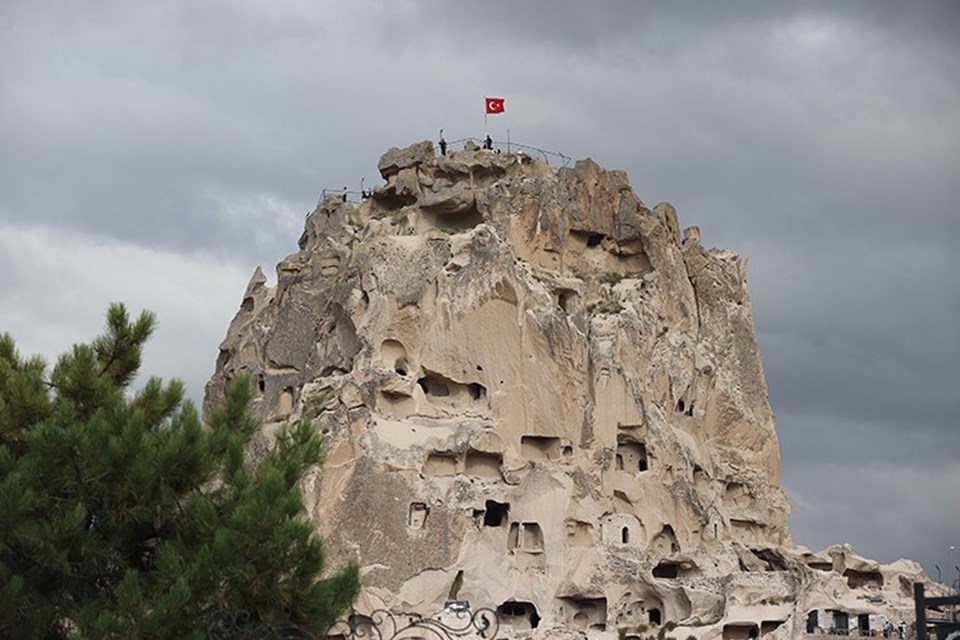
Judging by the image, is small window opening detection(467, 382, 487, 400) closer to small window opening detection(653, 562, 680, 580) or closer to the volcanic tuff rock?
the volcanic tuff rock

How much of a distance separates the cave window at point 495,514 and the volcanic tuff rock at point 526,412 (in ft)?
0.27

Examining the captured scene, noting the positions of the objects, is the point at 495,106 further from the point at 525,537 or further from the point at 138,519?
the point at 138,519

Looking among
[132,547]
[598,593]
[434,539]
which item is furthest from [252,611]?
[598,593]

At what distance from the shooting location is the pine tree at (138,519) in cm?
1719

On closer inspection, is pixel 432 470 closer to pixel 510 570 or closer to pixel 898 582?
pixel 510 570

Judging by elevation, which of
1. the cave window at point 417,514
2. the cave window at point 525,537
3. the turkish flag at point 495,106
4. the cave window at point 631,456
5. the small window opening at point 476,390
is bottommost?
the cave window at point 525,537

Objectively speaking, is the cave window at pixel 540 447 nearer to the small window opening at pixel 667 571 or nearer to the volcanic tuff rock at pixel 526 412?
the volcanic tuff rock at pixel 526 412

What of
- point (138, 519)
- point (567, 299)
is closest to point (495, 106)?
point (567, 299)

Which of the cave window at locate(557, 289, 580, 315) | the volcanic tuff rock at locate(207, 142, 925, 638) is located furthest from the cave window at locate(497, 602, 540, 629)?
the cave window at locate(557, 289, 580, 315)

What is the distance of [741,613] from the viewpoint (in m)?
43.0

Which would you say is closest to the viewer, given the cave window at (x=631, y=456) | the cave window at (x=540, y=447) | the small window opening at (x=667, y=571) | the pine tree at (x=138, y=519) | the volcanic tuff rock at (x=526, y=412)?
the pine tree at (x=138, y=519)

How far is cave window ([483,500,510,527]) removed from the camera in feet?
Answer: 140

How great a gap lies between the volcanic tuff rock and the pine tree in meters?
19.7

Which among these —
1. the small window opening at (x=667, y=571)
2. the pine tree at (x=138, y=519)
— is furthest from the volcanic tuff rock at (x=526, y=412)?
the pine tree at (x=138, y=519)
